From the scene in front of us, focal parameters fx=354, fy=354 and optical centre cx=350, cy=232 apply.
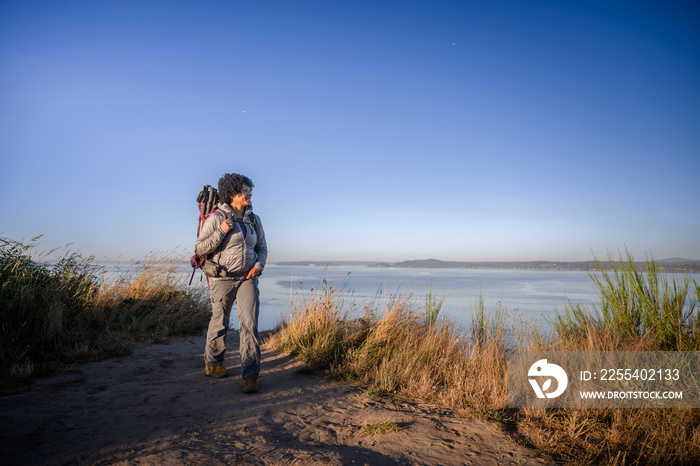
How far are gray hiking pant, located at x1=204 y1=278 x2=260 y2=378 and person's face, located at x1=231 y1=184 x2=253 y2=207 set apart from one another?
931mm

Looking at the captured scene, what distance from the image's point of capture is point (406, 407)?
144 inches

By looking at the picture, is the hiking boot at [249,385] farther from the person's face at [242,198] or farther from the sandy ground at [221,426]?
the person's face at [242,198]

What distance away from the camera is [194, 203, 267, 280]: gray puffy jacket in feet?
13.4

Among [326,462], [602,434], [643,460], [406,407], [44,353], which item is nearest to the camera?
[326,462]

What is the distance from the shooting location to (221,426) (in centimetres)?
305

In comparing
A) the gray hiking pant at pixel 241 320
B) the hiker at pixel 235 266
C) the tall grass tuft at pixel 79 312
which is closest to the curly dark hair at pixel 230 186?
the hiker at pixel 235 266

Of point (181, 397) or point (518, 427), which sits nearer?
point (518, 427)

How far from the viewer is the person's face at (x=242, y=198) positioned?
430 cm

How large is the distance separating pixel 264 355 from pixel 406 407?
2.75 meters

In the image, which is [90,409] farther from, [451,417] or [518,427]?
[518,427]

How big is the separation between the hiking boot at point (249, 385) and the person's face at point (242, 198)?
2021 millimetres

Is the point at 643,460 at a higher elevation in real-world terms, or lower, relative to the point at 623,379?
lower

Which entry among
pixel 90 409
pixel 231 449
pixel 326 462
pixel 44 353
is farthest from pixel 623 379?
pixel 44 353

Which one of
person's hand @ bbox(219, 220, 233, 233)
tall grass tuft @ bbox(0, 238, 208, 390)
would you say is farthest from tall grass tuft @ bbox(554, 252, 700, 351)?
tall grass tuft @ bbox(0, 238, 208, 390)
